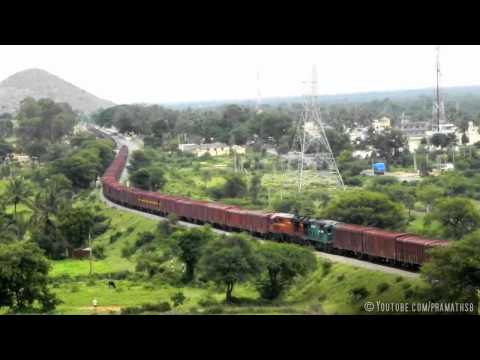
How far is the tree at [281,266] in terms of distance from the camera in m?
16.0

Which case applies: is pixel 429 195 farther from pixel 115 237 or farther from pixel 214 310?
pixel 214 310

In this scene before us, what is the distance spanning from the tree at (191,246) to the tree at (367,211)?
4643mm

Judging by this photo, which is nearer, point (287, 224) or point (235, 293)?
point (235, 293)

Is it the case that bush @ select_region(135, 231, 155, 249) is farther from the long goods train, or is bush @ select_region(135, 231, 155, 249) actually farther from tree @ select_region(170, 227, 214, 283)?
tree @ select_region(170, 227, 214, 283)

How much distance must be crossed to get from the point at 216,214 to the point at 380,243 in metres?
8.37

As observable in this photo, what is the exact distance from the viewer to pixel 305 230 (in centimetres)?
1944

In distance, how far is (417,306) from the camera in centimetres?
1162

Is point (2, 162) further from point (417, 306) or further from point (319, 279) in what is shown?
point (417, 306)

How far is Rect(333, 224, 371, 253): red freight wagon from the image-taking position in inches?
677

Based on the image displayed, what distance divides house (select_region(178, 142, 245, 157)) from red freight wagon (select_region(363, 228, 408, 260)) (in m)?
34.7

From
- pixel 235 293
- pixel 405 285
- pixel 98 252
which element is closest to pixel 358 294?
pixel 405 285

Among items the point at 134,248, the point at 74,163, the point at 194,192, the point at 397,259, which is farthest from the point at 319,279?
the point at 74,163

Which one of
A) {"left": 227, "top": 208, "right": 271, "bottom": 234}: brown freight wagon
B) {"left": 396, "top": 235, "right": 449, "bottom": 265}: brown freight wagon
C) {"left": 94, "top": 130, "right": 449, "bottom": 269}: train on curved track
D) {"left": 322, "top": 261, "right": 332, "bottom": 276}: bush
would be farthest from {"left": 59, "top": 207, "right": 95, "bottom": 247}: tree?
{"left": 396, "top": 235, "right": 449, "bottom": 265}: brown freight wagon

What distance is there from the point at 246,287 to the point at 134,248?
706cm
